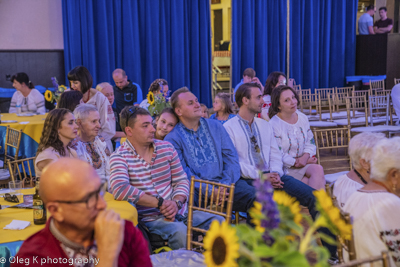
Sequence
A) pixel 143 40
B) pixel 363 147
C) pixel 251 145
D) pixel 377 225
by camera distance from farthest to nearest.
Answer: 1. pixel 143 40
2. pixel 251 145
3. pixel 363 147
4. pixel 377 225

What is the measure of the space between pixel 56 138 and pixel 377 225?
6.81 ft

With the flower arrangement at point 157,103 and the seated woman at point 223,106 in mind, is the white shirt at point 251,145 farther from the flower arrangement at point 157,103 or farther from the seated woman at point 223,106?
the seated woman at point 223,106

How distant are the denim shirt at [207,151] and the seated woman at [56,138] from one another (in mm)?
734

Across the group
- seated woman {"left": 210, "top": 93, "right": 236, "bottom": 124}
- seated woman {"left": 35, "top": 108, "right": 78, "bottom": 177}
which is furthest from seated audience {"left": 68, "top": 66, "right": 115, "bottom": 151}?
seated woman {"left": 35, "top": 108, "right": 78, "bottom": 177}

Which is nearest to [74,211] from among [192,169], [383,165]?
[383,165]

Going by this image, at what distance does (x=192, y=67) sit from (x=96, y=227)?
816 cm

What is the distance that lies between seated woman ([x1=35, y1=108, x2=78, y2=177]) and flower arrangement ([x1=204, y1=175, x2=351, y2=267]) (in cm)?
200

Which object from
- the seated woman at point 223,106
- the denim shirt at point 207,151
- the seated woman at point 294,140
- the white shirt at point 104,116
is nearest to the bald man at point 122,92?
the white shirt at point 104,116

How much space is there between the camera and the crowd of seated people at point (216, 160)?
1.82 m

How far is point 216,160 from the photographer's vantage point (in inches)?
132

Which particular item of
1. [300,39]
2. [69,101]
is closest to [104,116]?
[69,101]

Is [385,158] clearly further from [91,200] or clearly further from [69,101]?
[69,101]

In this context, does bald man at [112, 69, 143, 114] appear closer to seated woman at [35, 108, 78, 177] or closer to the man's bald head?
seated woman at [35, 108, 78, 177]

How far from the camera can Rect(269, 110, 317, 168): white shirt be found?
12.9ft
